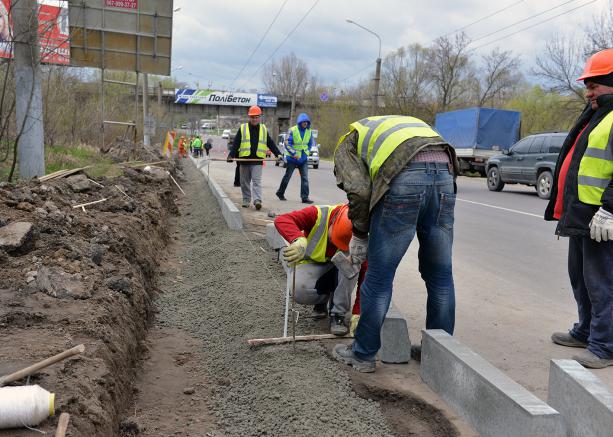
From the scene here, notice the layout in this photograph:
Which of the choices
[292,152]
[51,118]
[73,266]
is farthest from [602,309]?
[51,118]

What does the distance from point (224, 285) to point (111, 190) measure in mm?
3738

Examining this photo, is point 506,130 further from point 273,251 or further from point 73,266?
point 73,266

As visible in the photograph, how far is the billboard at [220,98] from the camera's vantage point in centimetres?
6538

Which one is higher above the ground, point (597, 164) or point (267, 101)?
point (267, 101)

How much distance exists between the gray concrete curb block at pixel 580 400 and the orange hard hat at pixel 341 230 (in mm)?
1633

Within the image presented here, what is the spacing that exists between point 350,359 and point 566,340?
183cm

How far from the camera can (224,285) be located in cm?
571

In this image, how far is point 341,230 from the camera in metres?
4.05

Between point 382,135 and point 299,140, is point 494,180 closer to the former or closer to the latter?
point 299,140

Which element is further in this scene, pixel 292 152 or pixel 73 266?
pixel 292 152

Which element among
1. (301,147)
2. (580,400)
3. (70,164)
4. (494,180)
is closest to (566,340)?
(580,400)

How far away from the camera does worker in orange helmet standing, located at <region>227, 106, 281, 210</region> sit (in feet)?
34.6

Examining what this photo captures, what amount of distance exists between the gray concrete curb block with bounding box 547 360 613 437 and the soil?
2.17 feet

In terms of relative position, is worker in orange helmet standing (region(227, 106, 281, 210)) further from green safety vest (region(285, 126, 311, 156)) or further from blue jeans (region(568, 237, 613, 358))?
blue jeans (region(568, 237, 613, 358))
